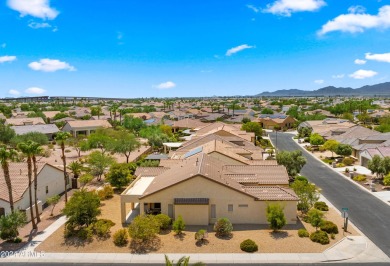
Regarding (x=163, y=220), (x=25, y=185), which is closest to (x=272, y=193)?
(x=163, y=220)

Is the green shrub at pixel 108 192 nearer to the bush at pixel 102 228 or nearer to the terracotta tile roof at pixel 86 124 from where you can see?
the bush at pixel 102 228

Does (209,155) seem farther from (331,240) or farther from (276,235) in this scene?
(331,240)

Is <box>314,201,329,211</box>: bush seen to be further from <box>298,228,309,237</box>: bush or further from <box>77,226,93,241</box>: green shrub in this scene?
<box>77,226,93,241</box>: green shrub

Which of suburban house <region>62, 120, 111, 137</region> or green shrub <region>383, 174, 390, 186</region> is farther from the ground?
suburban house <region>62, 120, 111, 137</region>

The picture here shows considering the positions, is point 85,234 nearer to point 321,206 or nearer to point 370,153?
point 321,206

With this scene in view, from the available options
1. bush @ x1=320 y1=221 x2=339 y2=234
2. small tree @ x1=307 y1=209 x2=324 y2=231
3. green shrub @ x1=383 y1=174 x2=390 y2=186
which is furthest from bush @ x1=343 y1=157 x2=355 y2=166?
small tree @ x1=307 y1=209 x2=324 y2=231

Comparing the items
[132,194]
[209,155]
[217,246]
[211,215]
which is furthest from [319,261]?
[209,155]

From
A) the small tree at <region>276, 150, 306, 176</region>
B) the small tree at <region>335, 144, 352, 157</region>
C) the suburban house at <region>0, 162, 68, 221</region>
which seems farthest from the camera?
the small tree at <region>335, 144, 352, 157</region>
